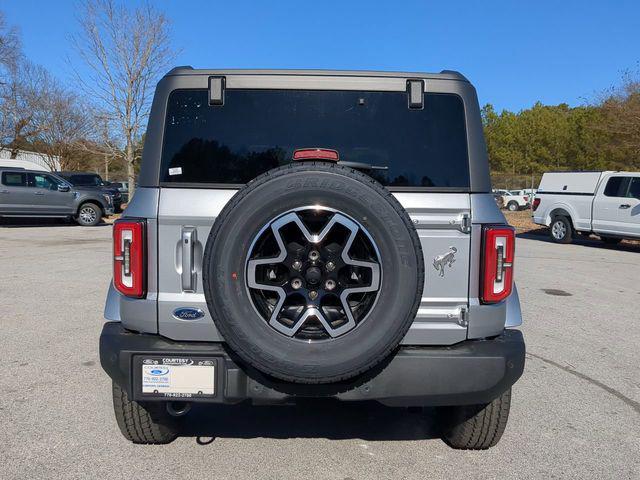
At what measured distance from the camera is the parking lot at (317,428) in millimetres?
2990

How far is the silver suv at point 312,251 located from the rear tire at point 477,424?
0.14 feet

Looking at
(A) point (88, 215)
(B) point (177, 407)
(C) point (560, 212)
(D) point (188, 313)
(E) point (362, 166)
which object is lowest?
(B) point (177, 407)

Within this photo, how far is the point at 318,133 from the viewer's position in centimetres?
283

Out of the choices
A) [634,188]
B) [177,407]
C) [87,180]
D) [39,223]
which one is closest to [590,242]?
[634,188]

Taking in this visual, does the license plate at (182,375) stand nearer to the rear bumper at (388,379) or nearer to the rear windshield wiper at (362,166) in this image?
the rear bumper at (388,379)

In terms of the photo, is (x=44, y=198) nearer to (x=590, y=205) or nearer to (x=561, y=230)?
(x=561, y=230)

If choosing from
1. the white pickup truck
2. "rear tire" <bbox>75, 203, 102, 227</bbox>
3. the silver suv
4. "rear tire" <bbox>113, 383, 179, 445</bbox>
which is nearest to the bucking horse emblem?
the silver suv

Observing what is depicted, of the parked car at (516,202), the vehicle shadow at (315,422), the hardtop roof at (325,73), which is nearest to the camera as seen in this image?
the hardtop roof at (325,73)

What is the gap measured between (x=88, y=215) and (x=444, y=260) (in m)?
18.0

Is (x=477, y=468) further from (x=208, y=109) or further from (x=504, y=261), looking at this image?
(x=208, y=109)

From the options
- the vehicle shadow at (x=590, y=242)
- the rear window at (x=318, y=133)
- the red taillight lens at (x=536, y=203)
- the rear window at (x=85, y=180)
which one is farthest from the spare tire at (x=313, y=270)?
the rear window at (x=85, y=180)

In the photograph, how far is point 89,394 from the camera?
3982 mm

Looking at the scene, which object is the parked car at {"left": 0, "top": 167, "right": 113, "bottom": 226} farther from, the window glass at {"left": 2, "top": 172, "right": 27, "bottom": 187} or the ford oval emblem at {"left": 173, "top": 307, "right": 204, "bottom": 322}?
the ford oval emblem at {"left": 173, "top": 307, "right": 204, "bottom": 322}

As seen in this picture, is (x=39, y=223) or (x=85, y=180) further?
(x=85, y=180)
